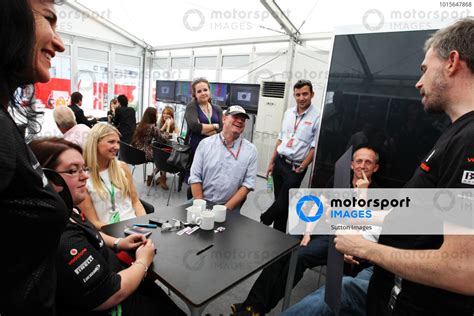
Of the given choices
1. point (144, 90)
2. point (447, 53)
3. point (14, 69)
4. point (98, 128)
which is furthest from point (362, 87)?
point (144, 90)

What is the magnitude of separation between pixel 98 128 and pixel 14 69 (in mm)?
1490

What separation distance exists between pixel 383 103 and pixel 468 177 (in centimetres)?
145

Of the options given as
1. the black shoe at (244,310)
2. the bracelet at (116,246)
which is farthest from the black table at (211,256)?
the black shoe at (244,310)

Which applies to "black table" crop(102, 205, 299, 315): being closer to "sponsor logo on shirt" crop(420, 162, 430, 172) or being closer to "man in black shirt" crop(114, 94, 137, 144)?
"sponsor logo on shirt" crop(420, 162, 430, 172)

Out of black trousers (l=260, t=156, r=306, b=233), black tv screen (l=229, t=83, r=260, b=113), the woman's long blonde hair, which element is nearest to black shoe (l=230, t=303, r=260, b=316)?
the woman's long blonde hair

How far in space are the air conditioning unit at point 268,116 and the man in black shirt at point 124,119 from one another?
246cm

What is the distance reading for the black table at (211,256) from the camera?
41.0 inches

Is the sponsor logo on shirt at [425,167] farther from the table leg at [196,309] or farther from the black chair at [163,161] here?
the black chair at [163,161]

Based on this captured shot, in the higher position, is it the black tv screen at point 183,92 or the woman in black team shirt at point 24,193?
the black tv screen at point 183,92

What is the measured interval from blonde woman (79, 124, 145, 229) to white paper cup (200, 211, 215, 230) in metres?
0.68

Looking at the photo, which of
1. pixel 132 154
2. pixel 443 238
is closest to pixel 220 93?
pixel 132 154

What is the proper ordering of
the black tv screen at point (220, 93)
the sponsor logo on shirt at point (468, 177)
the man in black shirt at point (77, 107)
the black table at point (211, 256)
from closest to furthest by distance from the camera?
the sponsor logo on shirt at point (468, 177)
the black table at point (211, 256)
the man in black shirt at point (77, 107)
the black tv screen at point (220, 93)

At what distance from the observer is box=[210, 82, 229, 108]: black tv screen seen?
5.69 meters

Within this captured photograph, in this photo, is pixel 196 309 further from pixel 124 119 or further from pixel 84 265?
pixel 124 119
